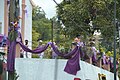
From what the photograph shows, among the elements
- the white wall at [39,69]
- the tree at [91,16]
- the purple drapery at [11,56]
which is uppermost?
the tree at [91,16]

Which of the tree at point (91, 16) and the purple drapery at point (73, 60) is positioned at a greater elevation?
the tree at point (91, 16)

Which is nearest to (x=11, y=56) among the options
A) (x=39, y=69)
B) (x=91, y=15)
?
(x=39, y=69)

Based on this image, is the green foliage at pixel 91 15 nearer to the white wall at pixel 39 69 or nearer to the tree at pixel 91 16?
the tree at pixel 91 16

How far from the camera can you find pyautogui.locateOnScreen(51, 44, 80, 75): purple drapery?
15.0 metres

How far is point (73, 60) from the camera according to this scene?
597 inches

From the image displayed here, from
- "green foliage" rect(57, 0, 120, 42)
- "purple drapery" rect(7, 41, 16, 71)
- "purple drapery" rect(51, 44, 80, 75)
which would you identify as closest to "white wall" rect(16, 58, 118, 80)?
"purple drapery" rect(51, 44, 80, 75)

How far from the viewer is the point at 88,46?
17.2m

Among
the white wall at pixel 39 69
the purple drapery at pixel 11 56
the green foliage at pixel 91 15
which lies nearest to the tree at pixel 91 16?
Result: the green foliage at pixel 91 15

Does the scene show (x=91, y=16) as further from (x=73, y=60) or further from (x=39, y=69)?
(x=39, y=69)

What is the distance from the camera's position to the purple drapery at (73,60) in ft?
49.3

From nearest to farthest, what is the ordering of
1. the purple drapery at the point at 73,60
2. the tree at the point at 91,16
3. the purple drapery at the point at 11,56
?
the purple drapery at the point at 11,56, the purple drapery at the point at 73,60, the tree at the point at 91,16

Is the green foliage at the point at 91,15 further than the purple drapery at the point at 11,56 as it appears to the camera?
Yes

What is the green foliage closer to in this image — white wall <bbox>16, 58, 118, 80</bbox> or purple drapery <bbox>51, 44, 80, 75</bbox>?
purple drapery <bbox>51, 44, 80, 75</bbox>

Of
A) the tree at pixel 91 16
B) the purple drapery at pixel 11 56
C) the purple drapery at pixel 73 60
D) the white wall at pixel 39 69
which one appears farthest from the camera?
the tree at pixel 91 16
